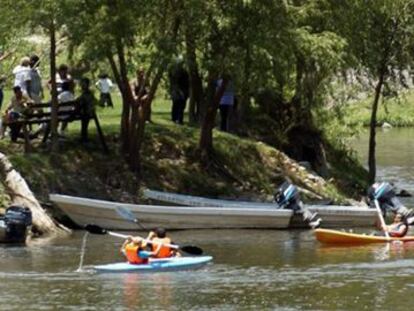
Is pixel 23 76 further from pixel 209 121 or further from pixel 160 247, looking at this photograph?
pixel 160 247

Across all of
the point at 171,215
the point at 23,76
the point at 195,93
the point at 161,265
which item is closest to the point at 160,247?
the point at 161,265

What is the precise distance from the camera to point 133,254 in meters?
25.5

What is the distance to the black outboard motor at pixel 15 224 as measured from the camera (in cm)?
2838

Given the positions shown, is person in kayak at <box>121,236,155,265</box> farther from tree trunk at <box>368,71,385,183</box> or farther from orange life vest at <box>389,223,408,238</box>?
tree trunk at <box>368,71,385,183</box>

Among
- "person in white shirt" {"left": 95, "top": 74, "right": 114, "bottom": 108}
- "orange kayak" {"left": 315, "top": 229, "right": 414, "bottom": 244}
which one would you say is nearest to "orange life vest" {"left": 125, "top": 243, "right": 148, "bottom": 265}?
"orange kayak" {"left": 315, "top": 229, "right": 414, "bottom": 244}

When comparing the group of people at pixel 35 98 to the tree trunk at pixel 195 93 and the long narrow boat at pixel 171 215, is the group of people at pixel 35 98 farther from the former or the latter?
the long narrow boat at pixel 171 215

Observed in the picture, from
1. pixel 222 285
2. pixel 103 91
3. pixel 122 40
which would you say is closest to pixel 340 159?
pixel 103 91

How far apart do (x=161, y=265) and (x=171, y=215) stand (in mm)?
5896

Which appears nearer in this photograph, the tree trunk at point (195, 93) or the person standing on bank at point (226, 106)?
the tree trunk at point (195, 93)

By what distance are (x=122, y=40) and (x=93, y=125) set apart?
579 cm

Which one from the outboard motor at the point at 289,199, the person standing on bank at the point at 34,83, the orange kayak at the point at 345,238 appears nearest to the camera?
the orange kayak at the point at 345,238

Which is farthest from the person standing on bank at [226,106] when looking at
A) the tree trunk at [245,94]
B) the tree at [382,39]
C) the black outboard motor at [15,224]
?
the black outboard motor at [15,224]

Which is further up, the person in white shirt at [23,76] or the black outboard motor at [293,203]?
the person in white shirt at [23,76]

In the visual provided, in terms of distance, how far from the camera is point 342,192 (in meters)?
39.9
